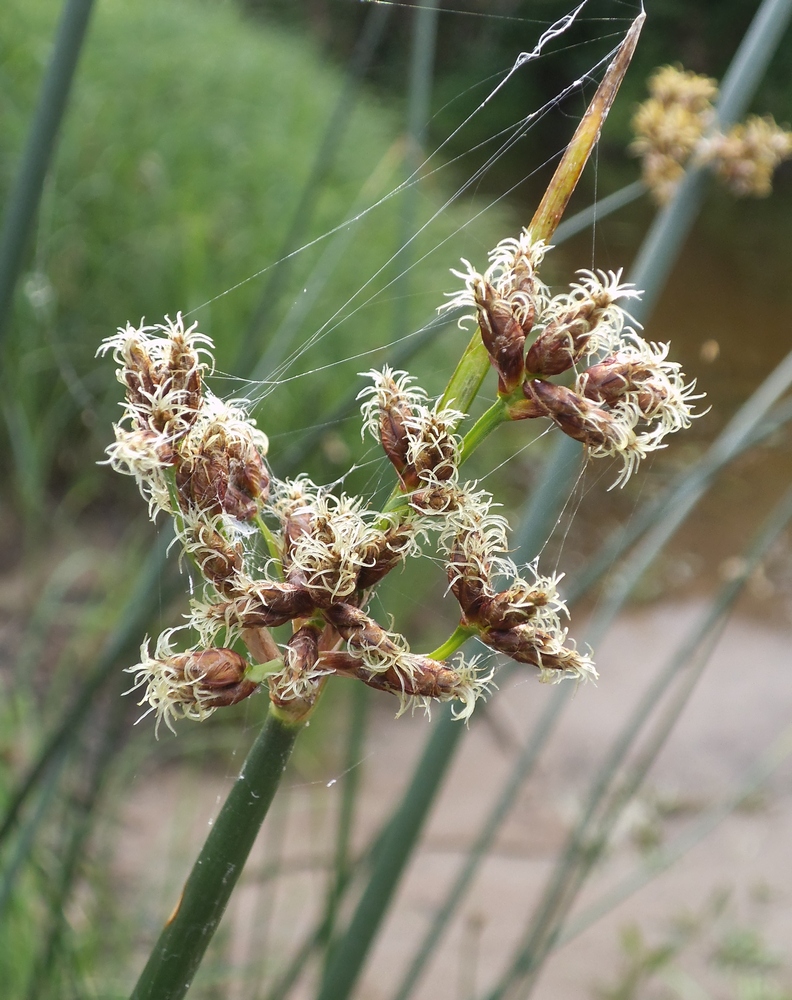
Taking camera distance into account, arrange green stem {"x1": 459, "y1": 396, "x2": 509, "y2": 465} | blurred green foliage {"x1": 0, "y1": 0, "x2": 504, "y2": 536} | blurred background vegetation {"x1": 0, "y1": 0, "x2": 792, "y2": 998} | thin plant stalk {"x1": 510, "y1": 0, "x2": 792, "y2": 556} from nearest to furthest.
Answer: green stem {"x1": 459, "y1": 396, "x2": 509, "y2": 465} < thin plant stalk {"x1": 510, "y1": 0, "x2": 792, "y2": 556} < blurred background vegetation {"x1": 0, "y1": 0, "x2": 792, "y2": 998} < blurred green foliage {"x1": 0, "y1": 0, "x2": 504, "y2": 536}

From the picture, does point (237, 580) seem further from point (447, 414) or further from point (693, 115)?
point (693, 115)

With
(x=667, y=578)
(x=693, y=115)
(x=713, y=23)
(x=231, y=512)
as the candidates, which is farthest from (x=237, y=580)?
(x=713, y=23)

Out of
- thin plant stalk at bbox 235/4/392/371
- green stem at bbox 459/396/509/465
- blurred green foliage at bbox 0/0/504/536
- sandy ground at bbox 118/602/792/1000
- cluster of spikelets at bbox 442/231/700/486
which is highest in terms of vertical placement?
blurred green foliage at bbox 0/0/504/536

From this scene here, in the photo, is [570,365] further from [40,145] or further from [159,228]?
[159,228]

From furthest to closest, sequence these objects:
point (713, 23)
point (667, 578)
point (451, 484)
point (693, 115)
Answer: point (713, 23), point (667, 578), point (693, 115), point (451, 484)

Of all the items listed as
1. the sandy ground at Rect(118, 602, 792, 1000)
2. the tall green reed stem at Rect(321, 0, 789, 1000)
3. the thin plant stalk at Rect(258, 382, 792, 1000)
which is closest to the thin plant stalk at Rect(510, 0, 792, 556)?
the tall green reed stem at Rect(321, 0, 789, 1000)

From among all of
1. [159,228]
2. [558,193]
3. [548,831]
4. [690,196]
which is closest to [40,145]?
[558,193]

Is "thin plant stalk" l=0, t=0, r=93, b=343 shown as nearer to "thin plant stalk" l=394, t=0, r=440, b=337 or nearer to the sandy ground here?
"thin plant stalk" l=394, t=0, r=440, b=337
